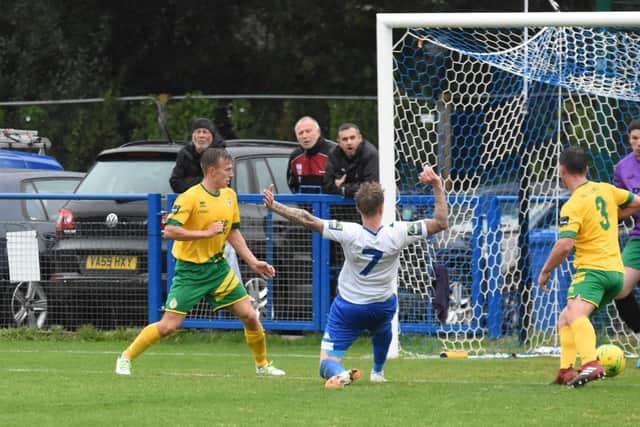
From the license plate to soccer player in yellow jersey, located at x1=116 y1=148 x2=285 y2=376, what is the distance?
130 inches

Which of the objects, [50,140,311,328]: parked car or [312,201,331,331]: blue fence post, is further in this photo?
[50,140,311,328]: parked car

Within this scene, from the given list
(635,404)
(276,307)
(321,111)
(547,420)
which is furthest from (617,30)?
(321,111)

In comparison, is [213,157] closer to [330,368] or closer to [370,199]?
[370,199]

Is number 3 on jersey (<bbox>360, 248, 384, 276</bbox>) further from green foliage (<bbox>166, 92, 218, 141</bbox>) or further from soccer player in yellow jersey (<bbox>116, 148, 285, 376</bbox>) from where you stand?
green foliage (<bbox>166, 92, 218, 141</bbox>)

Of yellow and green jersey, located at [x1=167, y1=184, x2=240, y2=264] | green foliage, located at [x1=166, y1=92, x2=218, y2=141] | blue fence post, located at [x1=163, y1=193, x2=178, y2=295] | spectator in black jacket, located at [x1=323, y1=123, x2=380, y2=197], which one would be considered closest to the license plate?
blue fence post, located at [x1=163, y1=193, x2=178, y2=295]

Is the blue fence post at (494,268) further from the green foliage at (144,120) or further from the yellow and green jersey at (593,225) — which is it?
the green foliage at (144,120)

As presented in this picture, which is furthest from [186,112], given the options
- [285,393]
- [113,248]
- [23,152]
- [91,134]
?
[285,393]

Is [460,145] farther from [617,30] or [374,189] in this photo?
[374,189]

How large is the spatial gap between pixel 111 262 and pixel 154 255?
48 cm

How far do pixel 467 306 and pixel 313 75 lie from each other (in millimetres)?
16345

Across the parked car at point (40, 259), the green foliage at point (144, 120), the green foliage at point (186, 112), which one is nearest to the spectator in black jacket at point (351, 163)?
the parked car at point (40, 259)

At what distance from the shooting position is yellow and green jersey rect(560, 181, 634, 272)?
10.4 m

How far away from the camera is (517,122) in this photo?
1410cm

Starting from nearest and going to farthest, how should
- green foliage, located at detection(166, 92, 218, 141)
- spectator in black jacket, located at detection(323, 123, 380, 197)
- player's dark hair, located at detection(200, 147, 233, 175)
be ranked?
player's dark hair, located at detection(200, 147, 233, 175) → spectator in black jacket, located at detection(323, 123, 380, 197) → green foliage, located at detection(166, 92, 218, 141)
